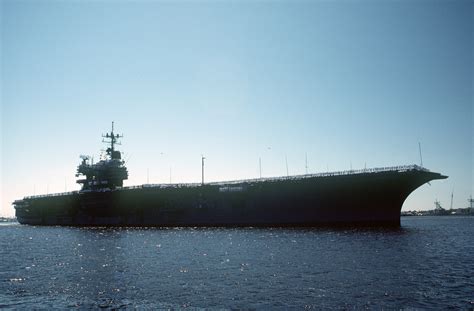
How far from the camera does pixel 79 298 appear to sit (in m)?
15.0

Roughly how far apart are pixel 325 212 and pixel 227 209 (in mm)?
13835

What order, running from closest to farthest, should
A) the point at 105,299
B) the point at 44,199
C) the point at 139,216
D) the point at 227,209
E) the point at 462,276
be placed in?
the point at 105,299, the point at 462,276, the point at 227,209, the point at 139,216, the point at 44,199

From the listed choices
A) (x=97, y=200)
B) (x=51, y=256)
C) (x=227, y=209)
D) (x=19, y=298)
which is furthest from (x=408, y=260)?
(x=97, y=200)

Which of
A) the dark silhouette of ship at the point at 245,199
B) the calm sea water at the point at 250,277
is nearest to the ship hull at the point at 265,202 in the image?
the dark silhouette of ship at the point at 245,199

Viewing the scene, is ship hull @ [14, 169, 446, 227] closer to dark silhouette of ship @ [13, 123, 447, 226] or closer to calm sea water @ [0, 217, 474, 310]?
dark silhouette of ship @ [13, 123, 447, 226]

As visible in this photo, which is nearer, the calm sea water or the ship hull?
the calm sea water

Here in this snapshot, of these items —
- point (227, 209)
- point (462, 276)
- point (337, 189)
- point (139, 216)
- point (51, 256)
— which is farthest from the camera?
point (139, 216)

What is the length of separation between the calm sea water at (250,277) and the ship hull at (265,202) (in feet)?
41.3

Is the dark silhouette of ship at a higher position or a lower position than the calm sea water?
Answer: higher

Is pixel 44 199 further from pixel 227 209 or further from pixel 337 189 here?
pixel 337 189

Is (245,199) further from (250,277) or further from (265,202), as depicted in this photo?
(250,277)

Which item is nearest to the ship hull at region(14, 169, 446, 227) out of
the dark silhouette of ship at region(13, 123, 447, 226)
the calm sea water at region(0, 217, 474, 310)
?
the dark silhouette of ship at region(13, 123, 447, 226)

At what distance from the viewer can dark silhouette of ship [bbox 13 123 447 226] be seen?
4122cm

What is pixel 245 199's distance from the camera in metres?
48.6
